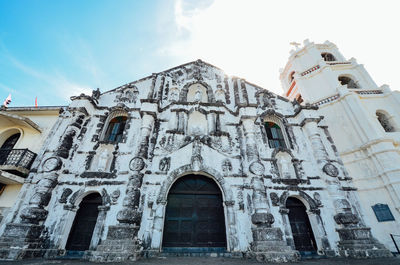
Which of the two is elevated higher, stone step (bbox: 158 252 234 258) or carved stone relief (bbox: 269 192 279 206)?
carved stone relief (bbox: 269 192 279 206)

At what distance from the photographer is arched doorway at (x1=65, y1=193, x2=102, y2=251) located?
24.9 feet

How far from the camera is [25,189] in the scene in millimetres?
8047

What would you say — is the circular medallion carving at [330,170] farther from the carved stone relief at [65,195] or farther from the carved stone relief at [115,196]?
the carved stone relief at [65,195]

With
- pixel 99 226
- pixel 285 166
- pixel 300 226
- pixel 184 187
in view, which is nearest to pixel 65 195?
pixel 99 226

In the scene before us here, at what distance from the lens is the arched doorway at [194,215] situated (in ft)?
25.3

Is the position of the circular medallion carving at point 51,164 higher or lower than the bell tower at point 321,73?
lower

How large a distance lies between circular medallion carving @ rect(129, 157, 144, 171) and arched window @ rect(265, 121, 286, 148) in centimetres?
775

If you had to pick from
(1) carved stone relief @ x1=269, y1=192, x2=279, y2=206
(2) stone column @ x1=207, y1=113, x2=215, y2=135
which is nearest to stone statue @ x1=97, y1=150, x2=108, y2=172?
(2) stone column @ x1=207, y1=113, x2=215, y2=135

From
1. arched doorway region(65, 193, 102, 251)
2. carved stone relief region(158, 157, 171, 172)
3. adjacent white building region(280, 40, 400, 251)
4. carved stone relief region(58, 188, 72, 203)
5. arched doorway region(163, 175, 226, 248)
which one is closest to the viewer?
arched doorway region(65, 193, 102, 251)

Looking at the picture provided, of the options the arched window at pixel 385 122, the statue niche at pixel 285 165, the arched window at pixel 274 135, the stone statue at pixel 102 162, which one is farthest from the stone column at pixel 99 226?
the arched window at pixel 385 122

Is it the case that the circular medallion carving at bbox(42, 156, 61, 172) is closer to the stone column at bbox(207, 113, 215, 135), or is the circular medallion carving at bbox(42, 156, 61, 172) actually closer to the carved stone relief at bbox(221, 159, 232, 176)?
the stone column at bbox(207, 113, 215, 135)

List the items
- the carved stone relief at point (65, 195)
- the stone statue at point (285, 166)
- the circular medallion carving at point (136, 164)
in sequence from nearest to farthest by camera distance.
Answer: the carved stone relief at point (65, 195) → the circular medallion carving at point (136, 164) → the stone statue at point (285, 166)

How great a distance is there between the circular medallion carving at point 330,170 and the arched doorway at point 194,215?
233 inches

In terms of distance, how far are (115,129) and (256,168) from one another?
29.2 feet
